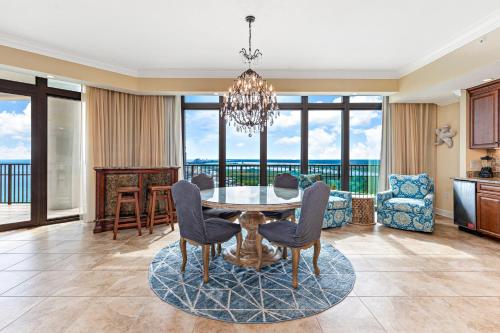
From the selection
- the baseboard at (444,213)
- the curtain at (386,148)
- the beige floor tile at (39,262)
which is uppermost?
the curtain at (386,148)

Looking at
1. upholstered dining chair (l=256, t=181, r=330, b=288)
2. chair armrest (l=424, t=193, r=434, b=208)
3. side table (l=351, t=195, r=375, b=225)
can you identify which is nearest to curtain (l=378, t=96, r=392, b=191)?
side table (l=351, t=195, r=375, b=225)

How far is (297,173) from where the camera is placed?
224 inches

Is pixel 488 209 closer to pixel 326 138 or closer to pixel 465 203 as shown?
pixel 465 203

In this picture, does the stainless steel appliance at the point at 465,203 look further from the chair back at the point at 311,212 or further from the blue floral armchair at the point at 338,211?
the chair back at the point at 311,212

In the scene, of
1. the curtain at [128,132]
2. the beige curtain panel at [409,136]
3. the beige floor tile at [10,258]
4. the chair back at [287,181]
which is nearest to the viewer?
the beige floor tile at [10,258]

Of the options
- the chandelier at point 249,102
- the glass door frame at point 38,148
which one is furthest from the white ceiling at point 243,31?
the glass door frame at point 38,148

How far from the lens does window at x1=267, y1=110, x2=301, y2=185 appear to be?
5.55m

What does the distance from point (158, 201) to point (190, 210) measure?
2520 mm

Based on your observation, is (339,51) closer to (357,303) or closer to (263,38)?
(263,38)

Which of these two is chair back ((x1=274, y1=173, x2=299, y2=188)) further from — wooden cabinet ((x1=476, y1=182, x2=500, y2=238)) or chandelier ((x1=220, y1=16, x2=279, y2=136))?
wooden cabinet ((x1=476, y1=182, x2=500, y2=238))

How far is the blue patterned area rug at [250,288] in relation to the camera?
1.96 m

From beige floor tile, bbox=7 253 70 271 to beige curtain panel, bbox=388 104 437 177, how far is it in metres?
5.89

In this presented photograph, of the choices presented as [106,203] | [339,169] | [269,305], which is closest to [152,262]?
[269,305]

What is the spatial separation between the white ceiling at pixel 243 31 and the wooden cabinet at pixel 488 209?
83.7 inches
